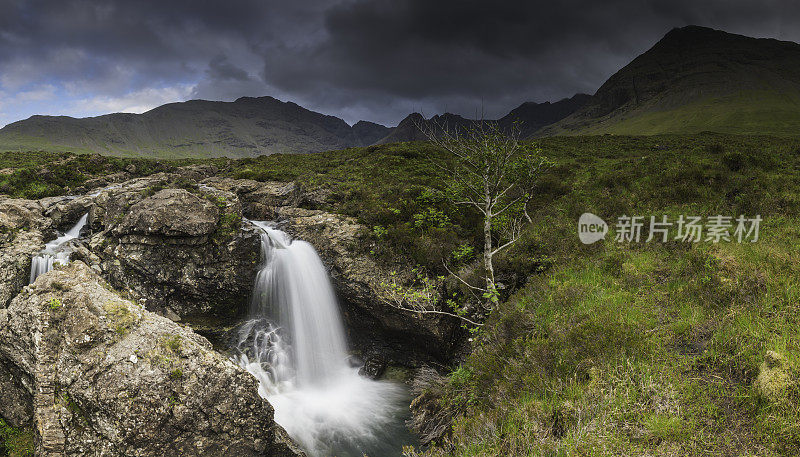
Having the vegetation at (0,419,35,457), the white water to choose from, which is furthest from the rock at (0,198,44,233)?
the vegetation at (0,419,35,457)

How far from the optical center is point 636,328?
6.58m

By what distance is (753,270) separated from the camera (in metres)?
7.50

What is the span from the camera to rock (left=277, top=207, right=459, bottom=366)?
42.5 ft

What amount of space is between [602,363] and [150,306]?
51.0 ft

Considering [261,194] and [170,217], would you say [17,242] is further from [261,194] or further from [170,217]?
[261,194]

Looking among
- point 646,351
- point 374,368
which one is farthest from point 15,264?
point 646,351

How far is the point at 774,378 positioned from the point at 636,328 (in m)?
2.12

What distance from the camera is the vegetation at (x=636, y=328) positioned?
4.57 m

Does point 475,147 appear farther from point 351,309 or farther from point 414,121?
point 351,309

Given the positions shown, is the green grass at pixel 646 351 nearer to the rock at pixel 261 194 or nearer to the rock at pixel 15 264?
the rock at pixel 15 264

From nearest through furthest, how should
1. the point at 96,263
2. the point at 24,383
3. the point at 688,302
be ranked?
the point at 688,302
the point at 24,383
the point at 96,263

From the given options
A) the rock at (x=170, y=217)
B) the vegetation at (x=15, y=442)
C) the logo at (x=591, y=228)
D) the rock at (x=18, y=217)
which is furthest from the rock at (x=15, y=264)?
the logo at (x=591, y=228)

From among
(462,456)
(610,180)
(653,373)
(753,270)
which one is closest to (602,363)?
(653,373)

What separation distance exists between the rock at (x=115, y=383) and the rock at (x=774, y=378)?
1028 cm
